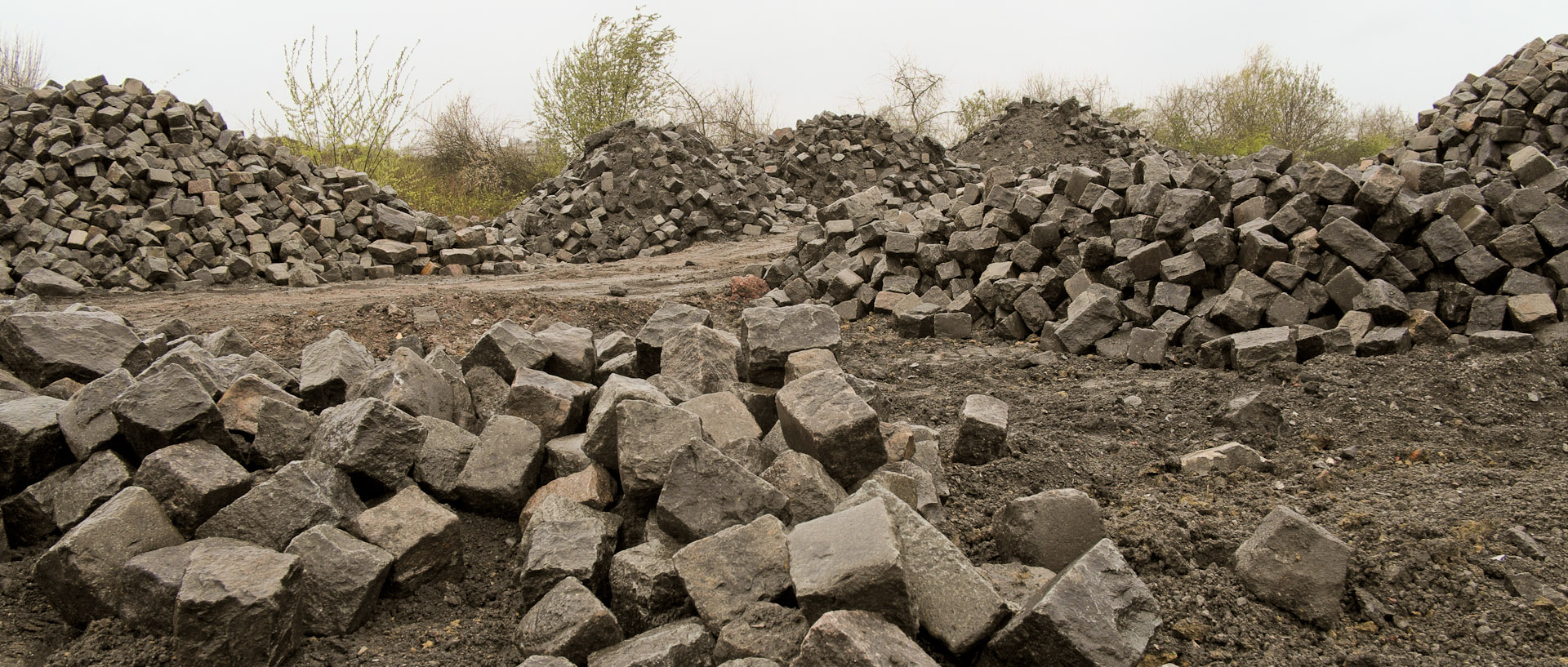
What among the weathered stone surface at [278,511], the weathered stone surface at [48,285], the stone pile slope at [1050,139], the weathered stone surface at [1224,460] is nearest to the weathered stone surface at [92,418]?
the weathered stone surface at [278,511]

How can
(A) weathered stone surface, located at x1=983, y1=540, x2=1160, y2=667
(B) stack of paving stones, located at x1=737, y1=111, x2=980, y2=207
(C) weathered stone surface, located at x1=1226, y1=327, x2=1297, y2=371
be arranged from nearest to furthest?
(A) weathered stone surface, located at x1=983, y1=540, x2=1160, y2=667
(C) weathered stone surface, located at x1=1226, y1=327, x2=1297, y2=371
(B) stack of paving stones, located at x1=737, y1=111, x2=980, y2=207

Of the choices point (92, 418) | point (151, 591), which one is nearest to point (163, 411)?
point (92, 418)

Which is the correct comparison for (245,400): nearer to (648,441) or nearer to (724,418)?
(648,441)

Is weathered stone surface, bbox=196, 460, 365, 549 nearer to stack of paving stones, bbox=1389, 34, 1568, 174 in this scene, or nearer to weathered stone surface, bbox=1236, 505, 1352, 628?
weathered stone surface, bbox=1236, 505, 1352, 628

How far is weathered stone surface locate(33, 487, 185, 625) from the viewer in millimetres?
2645

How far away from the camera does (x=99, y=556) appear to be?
105 inches

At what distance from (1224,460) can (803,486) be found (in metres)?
2.11

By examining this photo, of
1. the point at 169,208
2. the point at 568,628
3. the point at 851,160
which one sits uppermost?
the point at 851,160

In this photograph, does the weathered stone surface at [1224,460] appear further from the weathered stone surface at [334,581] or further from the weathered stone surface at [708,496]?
the weathered stone surface at [334,581]

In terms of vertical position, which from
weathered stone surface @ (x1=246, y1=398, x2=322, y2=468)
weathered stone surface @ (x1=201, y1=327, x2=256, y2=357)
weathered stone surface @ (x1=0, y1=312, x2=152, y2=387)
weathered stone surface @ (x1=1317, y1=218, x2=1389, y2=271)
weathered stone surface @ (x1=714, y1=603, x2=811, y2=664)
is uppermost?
weathered stone surface @ (x1=1317, y1=218, x2=1389, y2=271)

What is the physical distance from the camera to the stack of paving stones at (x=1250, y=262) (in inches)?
213

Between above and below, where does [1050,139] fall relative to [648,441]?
above

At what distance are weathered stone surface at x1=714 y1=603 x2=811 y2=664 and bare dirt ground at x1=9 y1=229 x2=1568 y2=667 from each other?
0.50 meters

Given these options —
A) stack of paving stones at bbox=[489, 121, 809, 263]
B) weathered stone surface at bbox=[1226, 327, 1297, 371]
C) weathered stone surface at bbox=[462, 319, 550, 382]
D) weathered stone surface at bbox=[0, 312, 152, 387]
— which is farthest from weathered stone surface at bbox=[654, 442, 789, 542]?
stack of paving stones at bbox=[489, 121, 809, 263]
